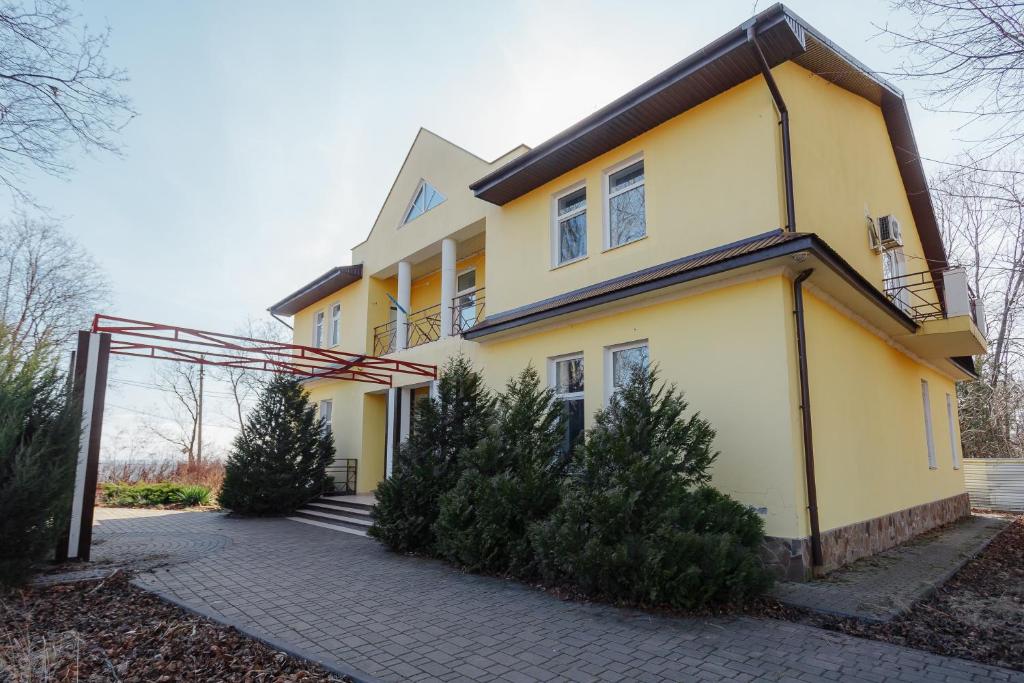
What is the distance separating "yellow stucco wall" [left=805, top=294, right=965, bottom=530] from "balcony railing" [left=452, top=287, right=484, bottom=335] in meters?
7.05

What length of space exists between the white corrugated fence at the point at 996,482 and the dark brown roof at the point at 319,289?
17.8 metres

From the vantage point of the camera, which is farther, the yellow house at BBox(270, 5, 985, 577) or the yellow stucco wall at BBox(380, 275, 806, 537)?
the yellow house at BBox(270, 5, 985, 577)

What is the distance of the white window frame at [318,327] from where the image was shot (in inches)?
748

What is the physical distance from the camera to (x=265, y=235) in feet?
41.5

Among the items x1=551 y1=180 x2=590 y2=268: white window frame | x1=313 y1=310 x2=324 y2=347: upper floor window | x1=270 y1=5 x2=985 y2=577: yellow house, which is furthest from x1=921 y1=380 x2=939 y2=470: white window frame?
x1=313 y1=310 x2=324 y2=347: upper floor window

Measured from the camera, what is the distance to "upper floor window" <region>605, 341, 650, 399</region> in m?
8.55

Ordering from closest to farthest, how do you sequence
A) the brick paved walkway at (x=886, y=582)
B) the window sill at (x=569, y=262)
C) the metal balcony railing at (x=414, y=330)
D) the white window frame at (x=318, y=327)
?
the brick paved walkway at (x=886, y=582) → the window sill at (x=569, y=262) → the metal balcony railing at (x=414, y=330) → the white window frame at (x=318, y=327)

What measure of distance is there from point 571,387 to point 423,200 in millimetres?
7273

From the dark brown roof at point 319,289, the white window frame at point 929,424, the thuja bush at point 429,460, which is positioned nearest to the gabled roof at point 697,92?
the thuja bush at point 429,460

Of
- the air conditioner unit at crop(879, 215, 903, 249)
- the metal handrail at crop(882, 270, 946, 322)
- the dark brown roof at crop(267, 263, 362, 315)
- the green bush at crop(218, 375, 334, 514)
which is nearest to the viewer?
the air conditioner unit at crop(879, 215, 903, 249)

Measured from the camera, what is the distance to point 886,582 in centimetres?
662

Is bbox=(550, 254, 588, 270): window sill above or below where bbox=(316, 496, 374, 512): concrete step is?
above

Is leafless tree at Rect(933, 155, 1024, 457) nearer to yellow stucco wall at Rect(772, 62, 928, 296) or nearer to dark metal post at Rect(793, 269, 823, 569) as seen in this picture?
yellow stucco wall at Rect(772, 62, 928, 296)

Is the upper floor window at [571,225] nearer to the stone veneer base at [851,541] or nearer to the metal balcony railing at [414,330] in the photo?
the metal balcony railing at [414,330]
